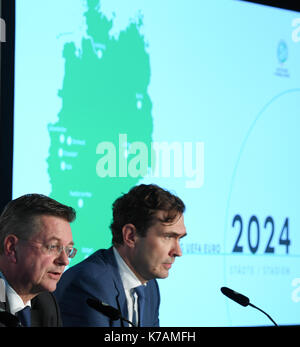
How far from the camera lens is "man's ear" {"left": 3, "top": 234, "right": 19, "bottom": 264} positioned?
87.0 inches

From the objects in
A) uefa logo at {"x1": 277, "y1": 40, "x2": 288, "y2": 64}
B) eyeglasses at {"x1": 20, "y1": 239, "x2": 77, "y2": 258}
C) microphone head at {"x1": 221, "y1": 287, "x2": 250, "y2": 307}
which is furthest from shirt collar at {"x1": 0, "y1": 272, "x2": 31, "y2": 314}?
uefa logo at {"x1": 277, "y1": 40, "x2": 288, "y2": 64}

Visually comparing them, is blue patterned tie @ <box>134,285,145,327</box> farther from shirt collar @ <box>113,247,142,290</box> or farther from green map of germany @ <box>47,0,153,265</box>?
green map of germany @ <box>47,0,153,265</box>

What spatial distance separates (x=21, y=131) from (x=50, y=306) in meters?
0.80

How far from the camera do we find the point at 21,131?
2.85 meters

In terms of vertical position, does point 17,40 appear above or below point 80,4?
below

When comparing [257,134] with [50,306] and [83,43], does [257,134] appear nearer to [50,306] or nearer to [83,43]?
[83,43]

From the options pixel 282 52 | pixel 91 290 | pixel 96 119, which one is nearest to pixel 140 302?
pixel 91 290

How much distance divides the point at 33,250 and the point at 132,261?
1.64ft

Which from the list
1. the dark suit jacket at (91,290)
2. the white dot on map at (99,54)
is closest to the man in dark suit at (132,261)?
the dark suit jacket at (91,290)

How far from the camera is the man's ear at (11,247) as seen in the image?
7.25 ft

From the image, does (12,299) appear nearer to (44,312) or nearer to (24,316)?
(24,316)

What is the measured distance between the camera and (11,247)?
2.22 meters

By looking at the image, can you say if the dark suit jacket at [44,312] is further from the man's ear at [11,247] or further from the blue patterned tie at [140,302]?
the blue patterned tie at [140,302]
